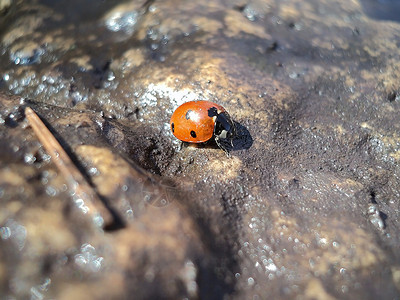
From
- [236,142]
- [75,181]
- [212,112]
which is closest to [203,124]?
[212,112]

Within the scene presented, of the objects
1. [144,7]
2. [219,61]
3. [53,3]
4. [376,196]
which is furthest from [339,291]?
[53,3]

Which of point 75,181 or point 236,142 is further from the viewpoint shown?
point 236,142

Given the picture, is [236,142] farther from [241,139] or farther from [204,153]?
[204,153]

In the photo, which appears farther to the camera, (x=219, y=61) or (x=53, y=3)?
(x=53, y=3)

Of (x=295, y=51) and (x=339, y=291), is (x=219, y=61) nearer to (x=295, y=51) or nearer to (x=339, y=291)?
(x=295, y=51)

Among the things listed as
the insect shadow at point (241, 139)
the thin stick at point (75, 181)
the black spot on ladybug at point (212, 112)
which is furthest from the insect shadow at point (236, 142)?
the thin stick at point (75, 181)

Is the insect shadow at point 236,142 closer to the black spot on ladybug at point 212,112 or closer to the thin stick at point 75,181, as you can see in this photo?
the black spot on ladybug at point 212,112

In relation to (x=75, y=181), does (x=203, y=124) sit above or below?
below
